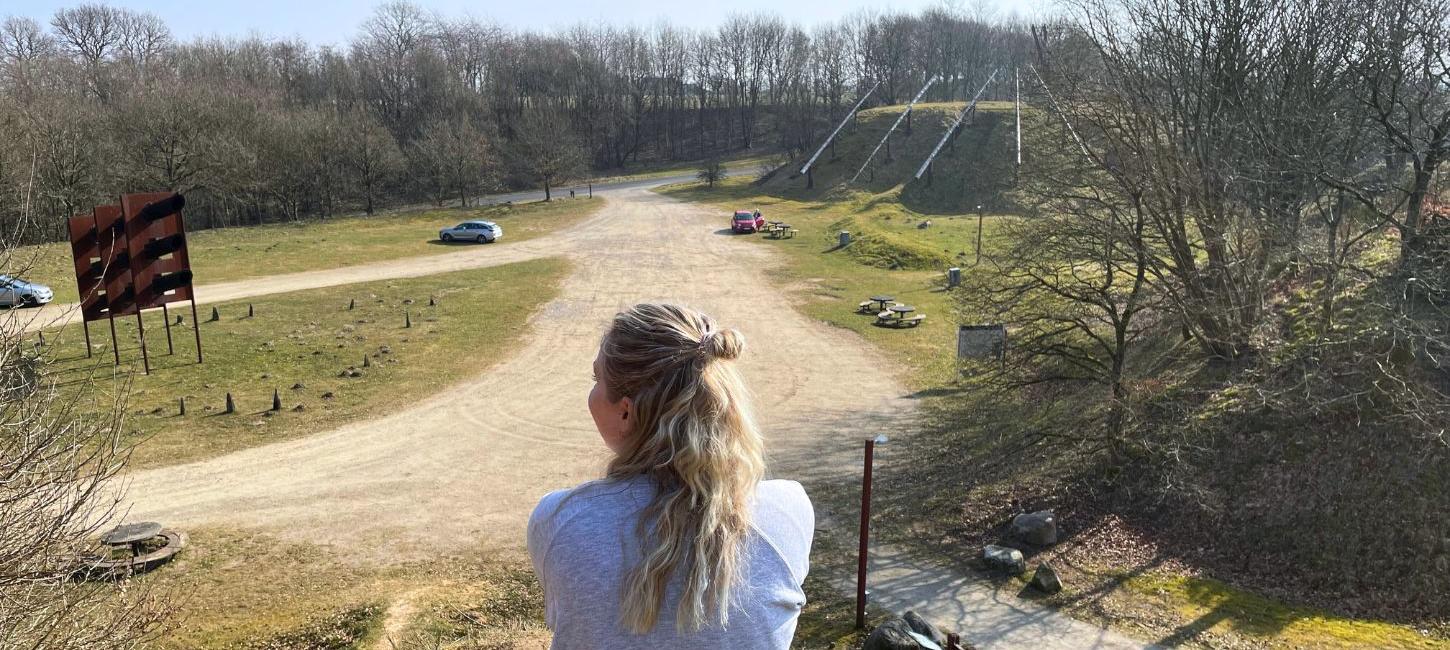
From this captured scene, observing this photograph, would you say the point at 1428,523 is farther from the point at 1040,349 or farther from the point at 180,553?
the point at 180,553

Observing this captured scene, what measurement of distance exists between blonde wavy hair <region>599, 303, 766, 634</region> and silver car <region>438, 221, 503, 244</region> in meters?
39.4

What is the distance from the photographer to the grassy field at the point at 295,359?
16.5 meters

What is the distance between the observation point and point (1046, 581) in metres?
9.84

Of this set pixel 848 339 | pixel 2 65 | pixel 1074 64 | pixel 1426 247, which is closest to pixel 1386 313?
pixel 1426 247

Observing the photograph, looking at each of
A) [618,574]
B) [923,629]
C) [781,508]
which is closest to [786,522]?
[781,508]

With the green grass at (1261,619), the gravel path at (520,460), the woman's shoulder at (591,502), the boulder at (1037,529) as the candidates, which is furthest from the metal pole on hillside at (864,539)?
the woman's shoulder at (591,502)

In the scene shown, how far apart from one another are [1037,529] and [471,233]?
33.1 metres

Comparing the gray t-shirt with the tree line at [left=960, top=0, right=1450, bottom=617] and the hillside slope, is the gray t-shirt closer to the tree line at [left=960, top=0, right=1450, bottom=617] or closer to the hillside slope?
the tree line at [left=960, top=0, right=1450, bottom=617]

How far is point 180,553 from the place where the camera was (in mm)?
11109

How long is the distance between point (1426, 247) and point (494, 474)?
49.2ft

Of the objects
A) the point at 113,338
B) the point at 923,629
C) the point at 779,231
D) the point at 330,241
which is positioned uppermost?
the point at 330,241

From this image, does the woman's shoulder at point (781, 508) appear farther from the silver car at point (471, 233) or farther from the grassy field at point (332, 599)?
the silver car at point (471, 233)

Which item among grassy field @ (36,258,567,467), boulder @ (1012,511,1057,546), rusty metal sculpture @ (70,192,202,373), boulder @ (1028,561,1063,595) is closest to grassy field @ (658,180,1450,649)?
boulder @ (1028,561,1063,595)

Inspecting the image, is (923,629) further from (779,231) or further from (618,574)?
(779,231)
